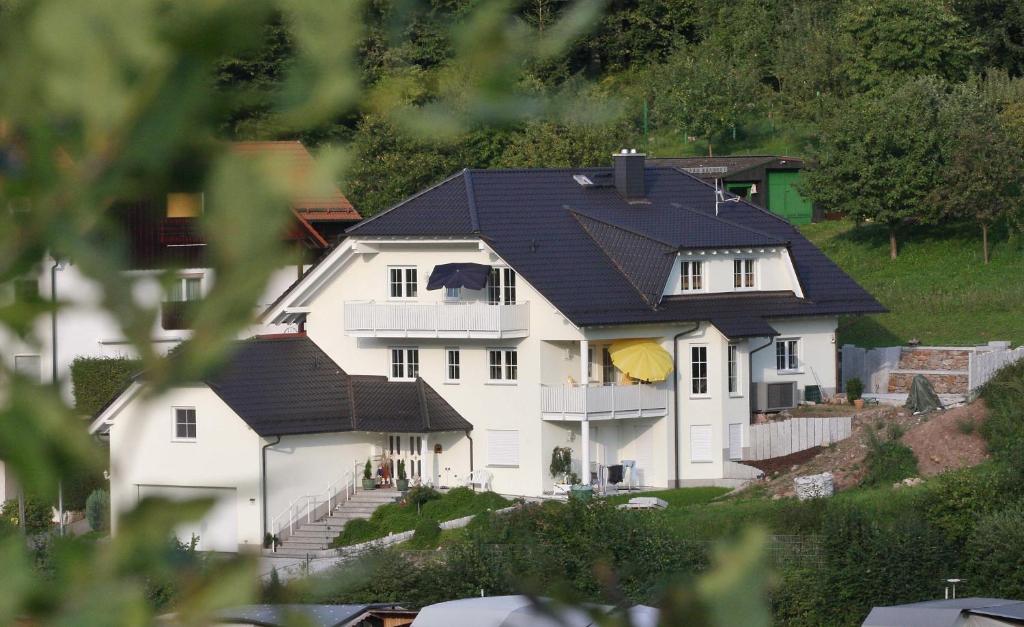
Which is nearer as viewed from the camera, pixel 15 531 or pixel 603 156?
pixel 15 531

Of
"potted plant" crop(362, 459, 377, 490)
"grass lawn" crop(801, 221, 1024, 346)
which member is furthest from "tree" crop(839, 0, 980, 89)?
"potted plant" crop(362, 459, 377, 490)

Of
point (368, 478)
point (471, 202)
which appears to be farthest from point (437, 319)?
point (368, 478)

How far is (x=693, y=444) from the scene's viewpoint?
30344mm

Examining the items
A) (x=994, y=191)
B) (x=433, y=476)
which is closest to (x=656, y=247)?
(x=433, y=476)

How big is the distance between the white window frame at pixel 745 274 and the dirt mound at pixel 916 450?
4.19 meters

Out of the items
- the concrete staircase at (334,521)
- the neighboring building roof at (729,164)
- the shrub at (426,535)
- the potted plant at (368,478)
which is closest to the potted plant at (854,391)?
the concrete staircase at (334,521)

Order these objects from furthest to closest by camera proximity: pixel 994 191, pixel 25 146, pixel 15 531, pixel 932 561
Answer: pixel 994 191 < pixel 932 561 < pixel 15 531 < pixel 25 146

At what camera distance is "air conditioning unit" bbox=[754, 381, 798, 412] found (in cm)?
3109

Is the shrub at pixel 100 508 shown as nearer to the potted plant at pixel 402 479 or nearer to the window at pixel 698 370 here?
the potted plant at pixel 402 479

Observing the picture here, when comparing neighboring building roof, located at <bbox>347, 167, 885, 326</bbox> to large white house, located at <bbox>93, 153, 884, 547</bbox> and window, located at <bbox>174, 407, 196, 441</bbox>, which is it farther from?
window, located at <bbox>174, 407, 196, 441</bbox>

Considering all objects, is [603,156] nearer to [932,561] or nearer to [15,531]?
[932,561]

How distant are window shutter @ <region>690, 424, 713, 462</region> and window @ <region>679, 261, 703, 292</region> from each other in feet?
9.11

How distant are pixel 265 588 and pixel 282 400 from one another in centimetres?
2977

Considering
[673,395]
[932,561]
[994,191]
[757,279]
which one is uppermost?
[994,191]
